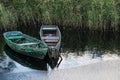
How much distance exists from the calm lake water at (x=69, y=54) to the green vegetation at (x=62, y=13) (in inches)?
33.5

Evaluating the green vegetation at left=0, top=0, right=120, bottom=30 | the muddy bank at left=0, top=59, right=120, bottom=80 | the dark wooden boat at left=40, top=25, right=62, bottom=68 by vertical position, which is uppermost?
the green vegetation at left=0, top=0, right=120, bottom=30

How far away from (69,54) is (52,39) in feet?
5.57

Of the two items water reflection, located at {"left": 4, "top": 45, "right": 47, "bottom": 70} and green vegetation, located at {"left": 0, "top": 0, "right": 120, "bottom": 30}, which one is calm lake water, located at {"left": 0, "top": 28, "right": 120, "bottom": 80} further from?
green vegetation, located at {"left": 0, "top": 0, "right": 120, "bottom": 30}

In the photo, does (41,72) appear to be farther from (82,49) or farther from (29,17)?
(29,17)

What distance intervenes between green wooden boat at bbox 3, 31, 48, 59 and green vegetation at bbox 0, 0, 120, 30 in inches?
109

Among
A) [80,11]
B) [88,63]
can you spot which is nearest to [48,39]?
[88,63]

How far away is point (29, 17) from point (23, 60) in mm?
7363

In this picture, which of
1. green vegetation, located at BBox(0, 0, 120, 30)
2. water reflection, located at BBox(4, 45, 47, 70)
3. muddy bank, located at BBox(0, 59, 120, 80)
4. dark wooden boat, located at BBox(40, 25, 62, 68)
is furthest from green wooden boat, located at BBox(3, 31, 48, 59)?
green vegetation, located at BBox(0, 0, 120, 30)

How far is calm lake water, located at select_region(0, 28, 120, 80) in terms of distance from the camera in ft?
69.1

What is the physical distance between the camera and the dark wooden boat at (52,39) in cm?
2261

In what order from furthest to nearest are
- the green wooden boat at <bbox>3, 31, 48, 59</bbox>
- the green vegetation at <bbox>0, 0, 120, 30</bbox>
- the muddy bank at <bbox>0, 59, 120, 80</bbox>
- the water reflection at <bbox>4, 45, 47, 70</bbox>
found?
the green vegetation at <bbox>0, 0, 120, 30</bbox> → the green wooden boat at <bbox>3, 31, 48, 59</bbox> → the water reflection at <bbox>4, 45, 47, 70</bbox> → the muddy bank at <bbox>0, 59, 120, 80</bbox>

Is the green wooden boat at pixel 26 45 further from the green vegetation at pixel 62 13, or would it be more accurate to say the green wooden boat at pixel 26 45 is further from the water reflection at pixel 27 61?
the green vegetation at pixel 62 13

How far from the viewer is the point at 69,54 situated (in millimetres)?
24484

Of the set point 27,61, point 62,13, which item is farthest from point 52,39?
point 62,13
